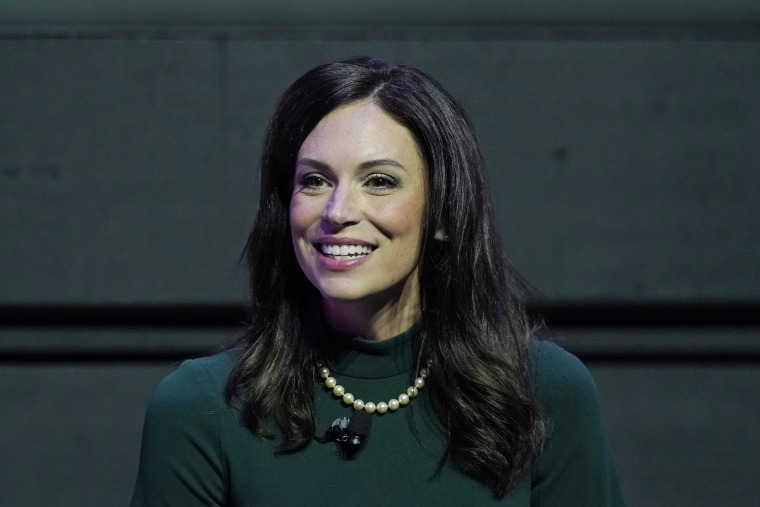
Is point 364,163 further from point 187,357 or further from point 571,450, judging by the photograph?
point 187,357

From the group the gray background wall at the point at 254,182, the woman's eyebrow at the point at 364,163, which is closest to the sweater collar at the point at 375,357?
the woman's eyebrow at the point at 364,163

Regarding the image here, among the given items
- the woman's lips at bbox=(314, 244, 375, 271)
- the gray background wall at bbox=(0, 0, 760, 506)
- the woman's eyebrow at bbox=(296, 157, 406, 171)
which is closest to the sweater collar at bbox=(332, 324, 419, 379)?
the woman's lips at bbox=(314, 244, 375, 271)

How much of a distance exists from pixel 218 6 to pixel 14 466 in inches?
52.4

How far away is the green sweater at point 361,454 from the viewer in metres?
1.65

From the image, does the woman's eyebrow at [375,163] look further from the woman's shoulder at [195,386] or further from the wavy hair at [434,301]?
the woman's shoulder at [195,386]

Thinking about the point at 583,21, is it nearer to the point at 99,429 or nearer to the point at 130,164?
the point at 130,164

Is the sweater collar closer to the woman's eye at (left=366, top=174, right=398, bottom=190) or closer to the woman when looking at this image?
the woman

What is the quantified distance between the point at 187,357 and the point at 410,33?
3.33ft

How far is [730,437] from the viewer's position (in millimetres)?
2920

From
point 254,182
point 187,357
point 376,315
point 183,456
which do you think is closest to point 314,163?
point 376,315

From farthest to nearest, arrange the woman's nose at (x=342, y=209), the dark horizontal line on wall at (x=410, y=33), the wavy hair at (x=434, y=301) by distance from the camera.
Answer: the dark horizontal line on wall at (x=410, y=33) < the wavy hair at (x=434, y=301) < the woman's nose at (x=342, y=209)

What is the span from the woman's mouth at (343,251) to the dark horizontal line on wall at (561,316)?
126cm

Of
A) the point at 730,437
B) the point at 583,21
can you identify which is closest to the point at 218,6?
the point at 583,21

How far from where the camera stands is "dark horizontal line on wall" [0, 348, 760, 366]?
9.27 feet
